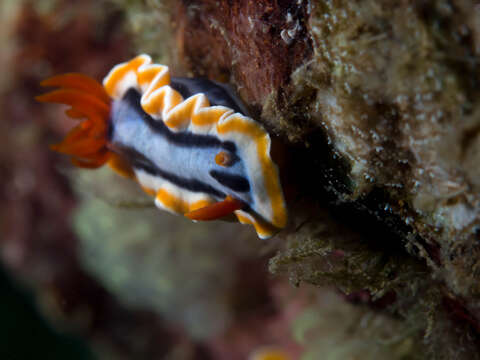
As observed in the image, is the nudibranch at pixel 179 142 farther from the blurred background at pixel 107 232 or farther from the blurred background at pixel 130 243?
the blurred background at pixel 107 232


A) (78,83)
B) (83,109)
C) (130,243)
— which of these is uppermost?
(78,83)

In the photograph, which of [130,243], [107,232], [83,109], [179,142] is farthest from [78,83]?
[107,232]

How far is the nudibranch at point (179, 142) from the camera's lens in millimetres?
1423

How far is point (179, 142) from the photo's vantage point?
164cm

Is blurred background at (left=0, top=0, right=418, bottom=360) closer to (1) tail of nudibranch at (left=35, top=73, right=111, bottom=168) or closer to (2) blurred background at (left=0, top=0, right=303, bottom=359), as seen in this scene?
(2) blurred background at (left=0, top=0, right=303, bottom=359)

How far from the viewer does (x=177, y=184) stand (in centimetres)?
175

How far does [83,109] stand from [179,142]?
701 mm

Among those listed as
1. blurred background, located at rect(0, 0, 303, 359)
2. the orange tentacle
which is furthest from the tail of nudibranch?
blurred background, located at rect(0, 0, 303, 359)

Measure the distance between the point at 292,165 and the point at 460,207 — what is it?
62 centimetres

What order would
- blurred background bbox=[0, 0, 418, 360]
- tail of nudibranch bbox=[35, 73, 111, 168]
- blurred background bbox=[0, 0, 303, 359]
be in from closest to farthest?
tail of nudibranch bbox=[35, 73, 111, 168] < blurred background bbox=[0, 0, 418, 360] < blurred background bbox=[0, 0, 303, 359]

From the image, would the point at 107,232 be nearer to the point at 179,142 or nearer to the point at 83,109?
the point at 83,109

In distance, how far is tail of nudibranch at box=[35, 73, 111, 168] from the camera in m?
1.98

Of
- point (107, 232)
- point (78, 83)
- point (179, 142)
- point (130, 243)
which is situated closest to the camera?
point (179, 142)

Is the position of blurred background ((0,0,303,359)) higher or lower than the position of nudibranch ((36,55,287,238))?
lower
